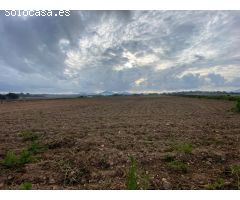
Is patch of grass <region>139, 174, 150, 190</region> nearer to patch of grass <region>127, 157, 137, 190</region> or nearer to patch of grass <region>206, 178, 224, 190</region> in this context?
patch of grass <region>127, 157, 137, 190</region>

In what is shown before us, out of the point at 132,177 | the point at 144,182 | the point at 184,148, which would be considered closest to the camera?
the point at 144,182

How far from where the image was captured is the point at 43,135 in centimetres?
1085

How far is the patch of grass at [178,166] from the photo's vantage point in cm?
611

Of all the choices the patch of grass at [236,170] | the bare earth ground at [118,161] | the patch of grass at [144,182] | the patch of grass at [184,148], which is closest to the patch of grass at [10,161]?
the bare earth ground at [118,161]

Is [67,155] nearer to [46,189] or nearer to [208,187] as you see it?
[46,189]

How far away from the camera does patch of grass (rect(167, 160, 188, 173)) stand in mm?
6113

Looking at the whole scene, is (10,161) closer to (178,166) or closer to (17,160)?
(17,160)

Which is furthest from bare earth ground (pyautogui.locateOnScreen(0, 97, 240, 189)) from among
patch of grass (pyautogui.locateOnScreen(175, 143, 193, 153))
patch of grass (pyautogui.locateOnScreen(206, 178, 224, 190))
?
patch of grass (pyautogui.locateOnScreen(175, 143, 193, 153))

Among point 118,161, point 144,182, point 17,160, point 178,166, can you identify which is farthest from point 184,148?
A: point 17,160

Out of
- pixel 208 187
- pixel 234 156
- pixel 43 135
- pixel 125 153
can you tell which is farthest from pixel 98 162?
pixel 43 135

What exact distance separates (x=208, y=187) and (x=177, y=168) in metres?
1.22

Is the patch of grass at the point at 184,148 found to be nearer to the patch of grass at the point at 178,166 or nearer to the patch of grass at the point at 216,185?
the patch of grass at the point at 178,166

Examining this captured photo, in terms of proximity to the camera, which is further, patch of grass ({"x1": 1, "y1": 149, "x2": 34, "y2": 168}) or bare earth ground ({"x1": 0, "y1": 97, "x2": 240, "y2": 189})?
patch of grass ({"x1": 1, "y1": 149, "x2": 34, "y2": 168})

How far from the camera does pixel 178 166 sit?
626 centimetres
